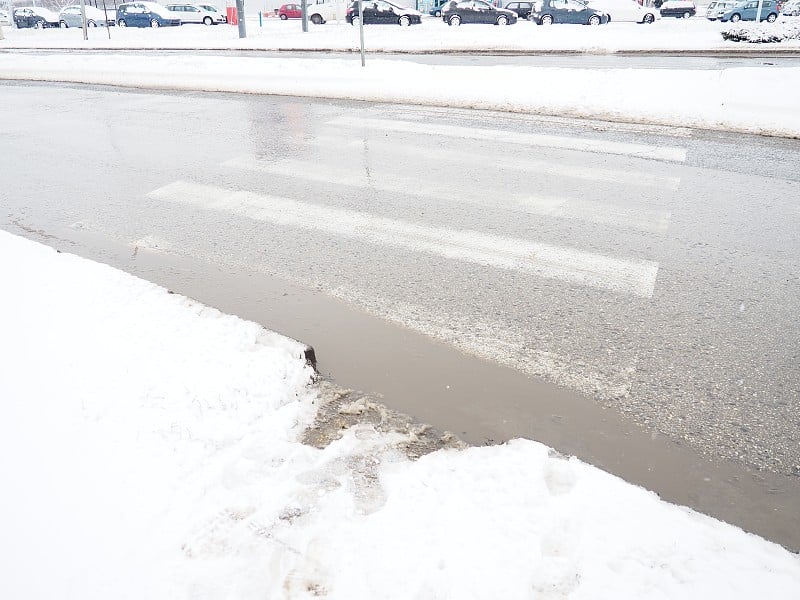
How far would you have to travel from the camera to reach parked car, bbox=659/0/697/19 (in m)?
35.0

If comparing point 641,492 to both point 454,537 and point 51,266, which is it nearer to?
point 454,537

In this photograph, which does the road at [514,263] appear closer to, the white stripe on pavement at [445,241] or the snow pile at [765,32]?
the white stripe on pavement at [445,241]

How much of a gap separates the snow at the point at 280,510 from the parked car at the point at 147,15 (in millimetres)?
43722

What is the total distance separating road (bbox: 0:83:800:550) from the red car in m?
38.4

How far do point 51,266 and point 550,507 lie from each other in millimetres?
3892

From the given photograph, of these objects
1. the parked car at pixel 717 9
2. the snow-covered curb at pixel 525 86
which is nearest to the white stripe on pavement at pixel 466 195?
the snow-covered curb at pixel 525 86

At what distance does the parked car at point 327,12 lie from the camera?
40.3 metres

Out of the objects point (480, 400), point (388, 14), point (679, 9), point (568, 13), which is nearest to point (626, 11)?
point (568, 13)

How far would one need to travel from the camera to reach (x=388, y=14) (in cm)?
3288

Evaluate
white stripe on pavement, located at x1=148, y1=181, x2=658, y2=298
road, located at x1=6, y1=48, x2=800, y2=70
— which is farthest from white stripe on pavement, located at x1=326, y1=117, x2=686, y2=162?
road, located at x1=6, y1=48, x2=800, y2=70

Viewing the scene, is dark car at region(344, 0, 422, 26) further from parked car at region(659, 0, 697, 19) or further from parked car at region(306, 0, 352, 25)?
parked car at region(659, 0, 697, 19)

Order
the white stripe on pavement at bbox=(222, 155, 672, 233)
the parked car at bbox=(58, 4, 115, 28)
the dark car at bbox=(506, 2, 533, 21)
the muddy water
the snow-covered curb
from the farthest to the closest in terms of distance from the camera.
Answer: the parked car at bbox=(58, 4, 115, 28) → the dark car at bbox=(506, 2, 533, 21) → the snow-covered curb → the white stripe on pavement at bbox=(222, 155, 672, 233) → the muddy water

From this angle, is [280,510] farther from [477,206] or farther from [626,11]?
[626,11]

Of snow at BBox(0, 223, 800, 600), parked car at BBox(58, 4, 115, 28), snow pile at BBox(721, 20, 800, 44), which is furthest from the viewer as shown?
parked car at BBox(58, 4, 115, 28)
